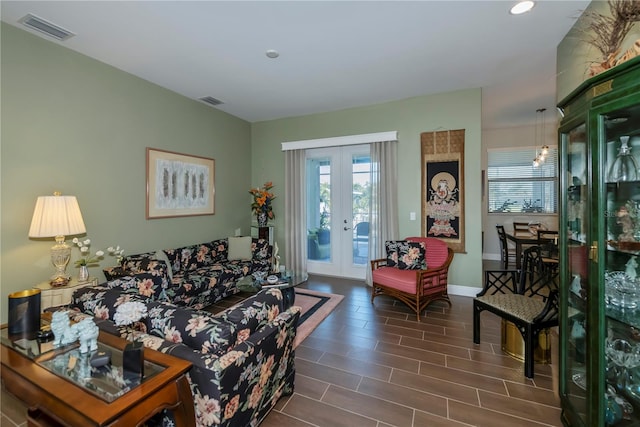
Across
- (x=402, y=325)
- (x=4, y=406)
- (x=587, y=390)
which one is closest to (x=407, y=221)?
(x=402, y=325)

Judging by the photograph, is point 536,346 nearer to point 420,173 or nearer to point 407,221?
point 407,221

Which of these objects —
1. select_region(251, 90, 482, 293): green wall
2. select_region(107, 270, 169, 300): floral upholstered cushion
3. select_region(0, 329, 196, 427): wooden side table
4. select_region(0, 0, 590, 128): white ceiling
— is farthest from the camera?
select_region(251, 90, 482, 293): green wall

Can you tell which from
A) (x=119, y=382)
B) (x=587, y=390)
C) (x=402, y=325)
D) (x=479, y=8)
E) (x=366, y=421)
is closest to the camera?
(x=119, y=382)

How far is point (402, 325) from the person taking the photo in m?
3.28

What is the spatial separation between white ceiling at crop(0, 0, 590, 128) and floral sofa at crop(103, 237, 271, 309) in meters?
2.35

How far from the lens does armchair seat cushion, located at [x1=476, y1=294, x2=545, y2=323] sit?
2375 mm

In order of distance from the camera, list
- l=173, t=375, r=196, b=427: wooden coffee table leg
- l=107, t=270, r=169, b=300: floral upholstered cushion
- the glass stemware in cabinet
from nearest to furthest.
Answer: l=173, t=375, r=196, b=427: wooden coffee table leg, the glass stemware in cabinet, l=107, t=270, r=169, b=300: floral upholstered cushion

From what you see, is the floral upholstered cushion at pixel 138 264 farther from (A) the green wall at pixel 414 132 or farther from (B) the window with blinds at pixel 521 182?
(B) the window with blinds at pixel 521 182

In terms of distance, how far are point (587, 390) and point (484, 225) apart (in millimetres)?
6197

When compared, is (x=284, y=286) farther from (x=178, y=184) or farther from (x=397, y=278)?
(x=178, y=184)

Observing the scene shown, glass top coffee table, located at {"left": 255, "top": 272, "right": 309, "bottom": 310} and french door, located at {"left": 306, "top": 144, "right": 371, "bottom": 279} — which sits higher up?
french door, located at {"left": 306, "top": 144, "right": 371, "bottom": 279}

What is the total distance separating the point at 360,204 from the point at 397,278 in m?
1.89

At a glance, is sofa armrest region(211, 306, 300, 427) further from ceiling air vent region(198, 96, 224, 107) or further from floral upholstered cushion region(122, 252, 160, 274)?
ceiling air vent region(198, 96, 224, 107)

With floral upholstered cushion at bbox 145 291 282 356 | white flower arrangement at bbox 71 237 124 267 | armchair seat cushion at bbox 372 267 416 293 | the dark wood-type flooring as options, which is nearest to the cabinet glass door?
the dark wood-type flooring
